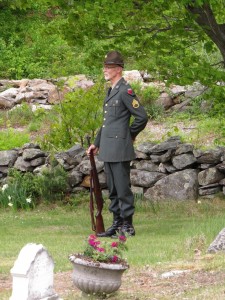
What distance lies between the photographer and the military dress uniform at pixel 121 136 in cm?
1090

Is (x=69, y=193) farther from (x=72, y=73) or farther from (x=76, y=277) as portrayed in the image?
(x=72, y=73)

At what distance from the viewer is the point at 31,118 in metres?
20.4

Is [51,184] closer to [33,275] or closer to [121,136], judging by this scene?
[121,136]

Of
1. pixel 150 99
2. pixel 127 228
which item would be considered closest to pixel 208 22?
pixel 127 228

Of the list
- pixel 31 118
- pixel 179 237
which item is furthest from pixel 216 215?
pixel 31 118

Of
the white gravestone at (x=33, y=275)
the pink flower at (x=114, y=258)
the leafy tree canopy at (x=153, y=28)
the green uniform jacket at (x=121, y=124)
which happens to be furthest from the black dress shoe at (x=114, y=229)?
the white gravestone at (x=33, y=275)

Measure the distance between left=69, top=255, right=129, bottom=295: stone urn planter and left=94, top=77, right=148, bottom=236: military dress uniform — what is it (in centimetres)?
400

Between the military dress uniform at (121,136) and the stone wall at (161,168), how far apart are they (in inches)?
121

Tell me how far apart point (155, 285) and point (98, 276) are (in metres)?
0.73

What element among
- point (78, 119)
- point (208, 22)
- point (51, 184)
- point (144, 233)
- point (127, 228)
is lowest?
point (144, 233)

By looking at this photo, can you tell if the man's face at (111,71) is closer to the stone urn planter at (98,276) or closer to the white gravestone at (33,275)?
the stone urn planter at (98,276)

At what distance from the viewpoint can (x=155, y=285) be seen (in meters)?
7.53

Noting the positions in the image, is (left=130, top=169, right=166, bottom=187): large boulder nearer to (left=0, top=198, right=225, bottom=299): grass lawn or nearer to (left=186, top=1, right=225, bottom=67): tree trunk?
(left=0, top=198, right=225, bottom=299): grass lawn

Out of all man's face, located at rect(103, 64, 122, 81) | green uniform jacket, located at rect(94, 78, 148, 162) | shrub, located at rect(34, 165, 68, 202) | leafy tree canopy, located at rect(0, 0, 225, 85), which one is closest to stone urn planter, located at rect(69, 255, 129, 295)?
green uniform jacket, located at rect(94, 78, 148, 162)
